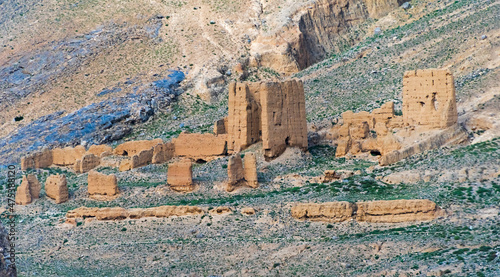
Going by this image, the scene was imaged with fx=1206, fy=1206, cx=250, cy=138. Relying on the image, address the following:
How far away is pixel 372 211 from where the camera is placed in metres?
42.0

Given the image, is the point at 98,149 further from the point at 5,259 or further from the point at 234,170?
the point at 5,259

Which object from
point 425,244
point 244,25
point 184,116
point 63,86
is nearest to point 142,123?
point 184,116

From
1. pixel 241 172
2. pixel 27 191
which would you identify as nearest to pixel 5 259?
pixel 241 172

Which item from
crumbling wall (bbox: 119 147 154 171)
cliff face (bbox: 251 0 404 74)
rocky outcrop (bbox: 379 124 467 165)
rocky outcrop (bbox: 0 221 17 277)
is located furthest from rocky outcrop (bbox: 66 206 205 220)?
cliff face (bbox: 251 0 404 74)

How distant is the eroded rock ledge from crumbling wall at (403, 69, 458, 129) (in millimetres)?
7778

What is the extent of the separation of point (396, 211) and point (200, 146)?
13.6 meters

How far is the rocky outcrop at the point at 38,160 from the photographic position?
5534 cm

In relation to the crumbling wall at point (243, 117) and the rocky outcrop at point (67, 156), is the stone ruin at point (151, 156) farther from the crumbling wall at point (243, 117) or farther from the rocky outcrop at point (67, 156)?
the rocky outcrop at point (67, 156)

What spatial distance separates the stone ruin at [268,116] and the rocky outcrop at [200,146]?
0.48m

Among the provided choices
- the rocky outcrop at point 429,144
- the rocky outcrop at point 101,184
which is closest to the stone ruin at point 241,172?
the rocky outcrop at point 101,184

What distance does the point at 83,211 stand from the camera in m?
46.5

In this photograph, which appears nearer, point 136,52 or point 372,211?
point 372,211

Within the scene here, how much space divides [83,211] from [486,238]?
53.4 ft

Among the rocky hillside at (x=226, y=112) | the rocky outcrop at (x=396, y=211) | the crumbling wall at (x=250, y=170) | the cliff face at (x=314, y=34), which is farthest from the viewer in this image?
the cliff face at (x=314, y=34)
